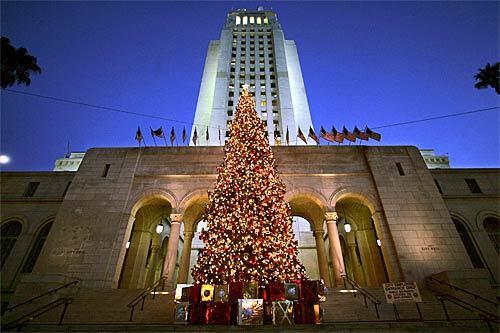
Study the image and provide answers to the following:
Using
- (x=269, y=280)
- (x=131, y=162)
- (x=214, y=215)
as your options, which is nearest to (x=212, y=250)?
(x=214, y=215)

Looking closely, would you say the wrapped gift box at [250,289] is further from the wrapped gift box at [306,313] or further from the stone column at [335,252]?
the stone column at [335,252]

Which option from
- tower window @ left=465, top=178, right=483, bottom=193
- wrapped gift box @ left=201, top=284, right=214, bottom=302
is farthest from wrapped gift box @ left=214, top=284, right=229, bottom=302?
tower window @ left=465, top=178, right=483, bottom=193

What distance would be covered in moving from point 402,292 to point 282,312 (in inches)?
167

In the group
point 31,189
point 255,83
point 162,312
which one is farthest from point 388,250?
point 255,83

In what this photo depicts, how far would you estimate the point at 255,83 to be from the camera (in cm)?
4225

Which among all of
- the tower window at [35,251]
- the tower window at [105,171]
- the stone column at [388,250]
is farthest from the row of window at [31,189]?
the stone column at [388,250]

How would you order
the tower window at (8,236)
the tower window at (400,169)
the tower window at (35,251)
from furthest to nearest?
the tower window at (8,236) → the tower window at (400,169) → the tower window at (35,251)

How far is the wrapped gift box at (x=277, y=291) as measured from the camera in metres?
8.28

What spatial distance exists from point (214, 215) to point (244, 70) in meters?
37.8

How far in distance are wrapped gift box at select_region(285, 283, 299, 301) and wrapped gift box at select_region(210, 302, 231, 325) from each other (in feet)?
6.41

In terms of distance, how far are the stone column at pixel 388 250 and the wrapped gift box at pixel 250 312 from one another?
30.2ft

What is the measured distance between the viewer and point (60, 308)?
35.6 ft

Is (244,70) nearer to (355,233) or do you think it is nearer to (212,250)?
(355,233)

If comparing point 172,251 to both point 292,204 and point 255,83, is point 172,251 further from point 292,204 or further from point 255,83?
point 255,83
